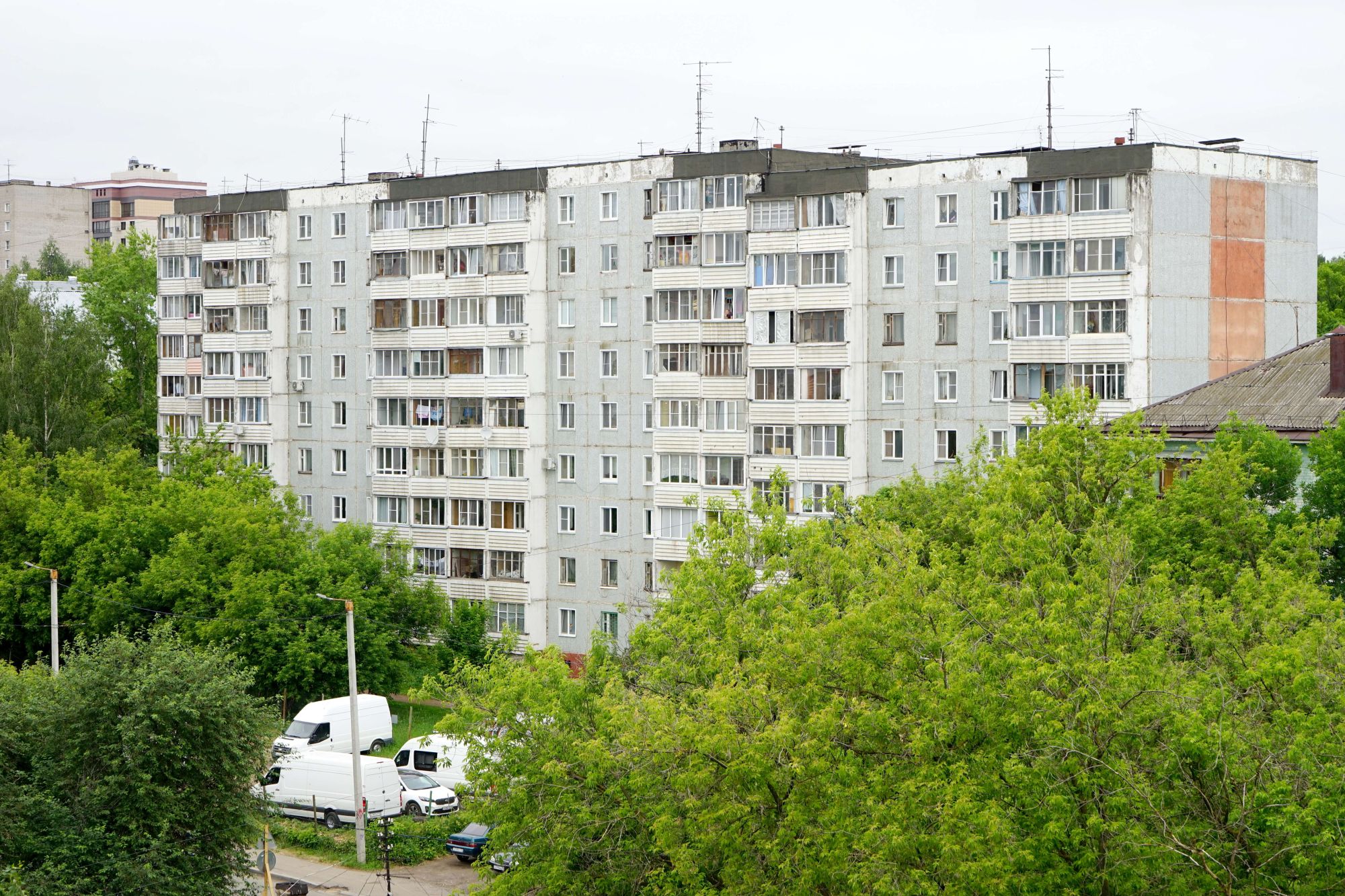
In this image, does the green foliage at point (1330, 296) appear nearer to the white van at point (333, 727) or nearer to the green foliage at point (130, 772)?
the white van at point (333, 727)

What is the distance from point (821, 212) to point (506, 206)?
15.3 m

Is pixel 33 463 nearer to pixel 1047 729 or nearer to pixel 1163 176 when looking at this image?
pixel 1163 176

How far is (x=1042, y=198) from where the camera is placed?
58094mm

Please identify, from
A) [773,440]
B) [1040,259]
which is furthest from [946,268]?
[773,440]

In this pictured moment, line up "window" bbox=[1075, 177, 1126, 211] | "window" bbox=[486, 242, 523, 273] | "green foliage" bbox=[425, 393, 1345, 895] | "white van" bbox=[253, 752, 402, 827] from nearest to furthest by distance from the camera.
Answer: "green foliage" bbox=[425, 393, 1345, 895] < "white van" bbox=[253, 752, 402, 827] < "window" bbox=[1075, 177, 1126, 211] < "window" bbox=[486, 242, 523, 273]

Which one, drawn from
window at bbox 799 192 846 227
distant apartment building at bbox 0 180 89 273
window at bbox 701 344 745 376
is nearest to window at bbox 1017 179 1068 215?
window at bbox 799 192 846 227

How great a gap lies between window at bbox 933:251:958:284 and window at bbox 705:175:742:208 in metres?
8.51

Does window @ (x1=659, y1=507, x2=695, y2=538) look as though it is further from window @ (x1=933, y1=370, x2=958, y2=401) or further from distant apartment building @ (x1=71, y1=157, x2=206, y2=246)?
distant apartment building @ (x1=71, y1=157, x2=206, y2=246)

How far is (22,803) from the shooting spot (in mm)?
33688

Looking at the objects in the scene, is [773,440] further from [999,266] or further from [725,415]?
[999,266]

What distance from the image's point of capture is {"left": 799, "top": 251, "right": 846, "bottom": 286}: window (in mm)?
62531

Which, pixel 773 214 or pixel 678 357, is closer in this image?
pixel 773 214

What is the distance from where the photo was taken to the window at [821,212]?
6256cm

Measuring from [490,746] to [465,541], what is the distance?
39.7 metres
